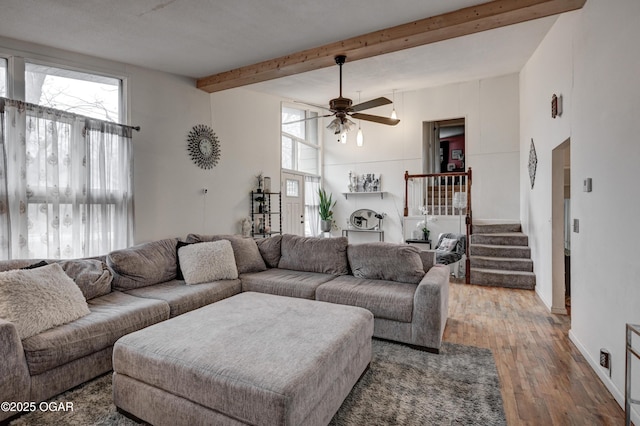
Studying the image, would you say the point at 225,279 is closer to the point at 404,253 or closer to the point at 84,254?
the point at 84,254

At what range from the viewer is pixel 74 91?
353cm

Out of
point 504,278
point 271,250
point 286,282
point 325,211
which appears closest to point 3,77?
point 271,250

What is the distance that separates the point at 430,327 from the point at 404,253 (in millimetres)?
774

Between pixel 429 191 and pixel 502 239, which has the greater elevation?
pixel 429 191

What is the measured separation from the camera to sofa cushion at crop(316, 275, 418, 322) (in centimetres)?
269

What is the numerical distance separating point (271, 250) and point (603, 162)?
10.5 ft

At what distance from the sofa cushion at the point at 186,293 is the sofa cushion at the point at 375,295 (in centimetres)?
96

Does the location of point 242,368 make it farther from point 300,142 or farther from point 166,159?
point 300,142

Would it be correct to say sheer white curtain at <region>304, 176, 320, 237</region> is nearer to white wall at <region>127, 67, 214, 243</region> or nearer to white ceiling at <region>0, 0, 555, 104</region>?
white wall at <region>127, 67, 214, 243</region>

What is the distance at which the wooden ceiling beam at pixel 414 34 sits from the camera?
9.23 ft

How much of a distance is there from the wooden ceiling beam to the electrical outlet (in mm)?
2743

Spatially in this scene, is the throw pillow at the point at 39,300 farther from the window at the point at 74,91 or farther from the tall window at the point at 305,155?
the tall window at the point at 305,155

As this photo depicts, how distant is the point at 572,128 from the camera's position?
116 inches

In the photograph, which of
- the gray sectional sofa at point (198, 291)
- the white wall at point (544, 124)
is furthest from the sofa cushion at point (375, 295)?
the white wall at point (544, 124)
